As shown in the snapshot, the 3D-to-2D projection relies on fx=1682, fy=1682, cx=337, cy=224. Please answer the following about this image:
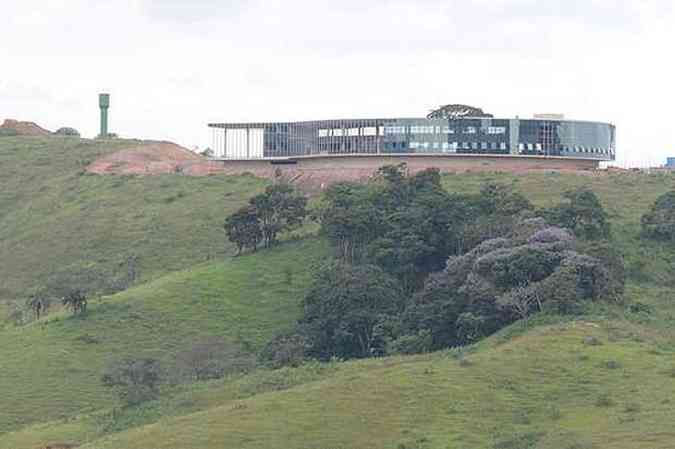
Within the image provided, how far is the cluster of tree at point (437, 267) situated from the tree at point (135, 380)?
5928 mm

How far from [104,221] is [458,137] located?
85.7ft

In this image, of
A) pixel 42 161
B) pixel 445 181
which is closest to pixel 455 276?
pixel 445 181

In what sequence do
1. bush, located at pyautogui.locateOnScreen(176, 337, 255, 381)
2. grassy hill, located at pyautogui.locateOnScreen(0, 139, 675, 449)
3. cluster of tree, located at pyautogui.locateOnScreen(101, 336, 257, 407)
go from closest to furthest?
grassy hill, located at pyautogui.locateOnScreen(0, 139, 675, 449) → cluster of tree, located at pyautogui.locateOnScreen(101, 336, 257, 407) → bush, located at pyautogui.locateOnScreen(176, 337, 255, 381)

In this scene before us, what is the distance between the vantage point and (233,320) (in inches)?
3440

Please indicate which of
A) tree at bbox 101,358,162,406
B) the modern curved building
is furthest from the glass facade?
tree at bbox 101,358,162,406

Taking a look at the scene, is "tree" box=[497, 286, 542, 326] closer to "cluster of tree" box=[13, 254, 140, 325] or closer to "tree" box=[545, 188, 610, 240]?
"tree" box=[545, 188, 610, 240]

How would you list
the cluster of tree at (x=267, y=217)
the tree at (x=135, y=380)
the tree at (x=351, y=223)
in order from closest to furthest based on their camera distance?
1. the tree at (x=135, y=380)
2. the tree at (x=351, y=223)
3. the cluster of tree at (x=267, y=217)

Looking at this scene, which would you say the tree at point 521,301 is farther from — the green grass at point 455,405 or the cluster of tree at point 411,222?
the cluster of tree at point 411,222

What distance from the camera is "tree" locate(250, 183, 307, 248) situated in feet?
319

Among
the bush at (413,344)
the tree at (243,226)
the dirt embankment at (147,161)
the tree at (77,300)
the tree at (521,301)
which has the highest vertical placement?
the dirt embankment at (147,161)

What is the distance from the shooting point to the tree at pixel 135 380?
2697 inches

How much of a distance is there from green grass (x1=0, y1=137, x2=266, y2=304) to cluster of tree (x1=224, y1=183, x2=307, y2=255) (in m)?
6.97

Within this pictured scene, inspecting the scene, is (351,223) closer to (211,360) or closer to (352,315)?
(352,315)

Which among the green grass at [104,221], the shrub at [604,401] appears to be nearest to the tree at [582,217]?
the green grass at [104,221]
